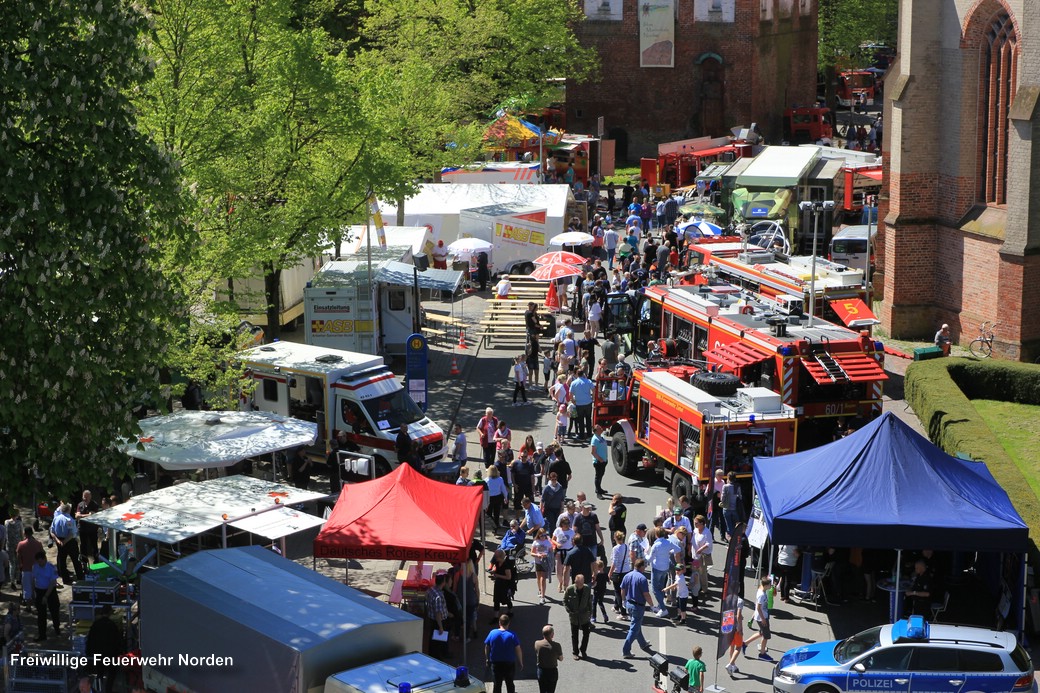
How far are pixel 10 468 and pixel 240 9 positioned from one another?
14656 millimetres

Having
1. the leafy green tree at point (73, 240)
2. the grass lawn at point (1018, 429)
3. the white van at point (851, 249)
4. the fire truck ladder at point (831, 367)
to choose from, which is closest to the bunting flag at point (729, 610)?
the fire truck ladder at point (831, 367)

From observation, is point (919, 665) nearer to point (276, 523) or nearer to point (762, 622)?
point (762, 622)

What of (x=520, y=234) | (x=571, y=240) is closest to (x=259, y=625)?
(x=571, y=240)

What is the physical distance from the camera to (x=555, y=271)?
3638cm

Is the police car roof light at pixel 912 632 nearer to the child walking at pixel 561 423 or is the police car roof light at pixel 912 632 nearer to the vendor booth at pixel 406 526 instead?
the vendor booth at pixel 406 526

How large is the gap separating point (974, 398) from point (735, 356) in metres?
8.02

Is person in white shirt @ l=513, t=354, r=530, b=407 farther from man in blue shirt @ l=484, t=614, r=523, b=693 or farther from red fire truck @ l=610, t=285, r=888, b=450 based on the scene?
man in blue shirt @ l=484, t=614, r=523, b=693

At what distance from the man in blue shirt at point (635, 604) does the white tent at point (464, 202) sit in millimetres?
24370

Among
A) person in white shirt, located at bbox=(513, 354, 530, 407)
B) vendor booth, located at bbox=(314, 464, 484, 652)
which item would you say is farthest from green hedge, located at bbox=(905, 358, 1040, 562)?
person in white shirt, located at bbox=(513, 354, 530, 407)

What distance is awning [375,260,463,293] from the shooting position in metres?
32.9

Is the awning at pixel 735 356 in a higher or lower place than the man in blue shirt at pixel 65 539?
higher

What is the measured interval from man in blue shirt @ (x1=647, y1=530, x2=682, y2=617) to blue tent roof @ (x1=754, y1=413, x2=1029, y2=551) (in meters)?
1.44

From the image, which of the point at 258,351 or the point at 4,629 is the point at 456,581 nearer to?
the point at 4,629

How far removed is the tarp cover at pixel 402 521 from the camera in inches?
722
